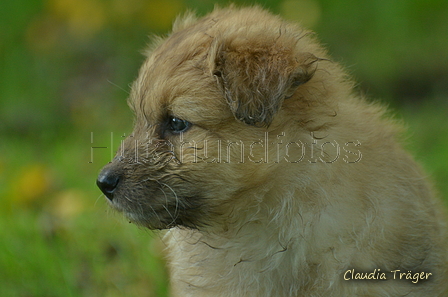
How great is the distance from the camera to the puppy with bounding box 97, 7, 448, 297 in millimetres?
2896

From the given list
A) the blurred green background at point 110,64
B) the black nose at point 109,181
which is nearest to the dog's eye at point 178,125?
the black nose at point 109,181

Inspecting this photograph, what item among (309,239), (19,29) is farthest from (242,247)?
(19,29)

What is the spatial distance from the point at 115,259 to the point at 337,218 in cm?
217

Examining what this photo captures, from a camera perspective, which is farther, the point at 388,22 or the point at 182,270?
the point at 388,22

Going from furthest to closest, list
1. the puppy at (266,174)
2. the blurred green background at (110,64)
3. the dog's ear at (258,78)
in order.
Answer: the blurred green background at (110,64) < the puppy at (266,174) < the dog's ear at (258,78)

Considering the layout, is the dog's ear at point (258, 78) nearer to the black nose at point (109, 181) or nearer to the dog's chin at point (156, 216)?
the dog's chin at point (156, 216)

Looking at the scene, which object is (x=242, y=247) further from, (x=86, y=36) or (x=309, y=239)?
(x=86, y=36)

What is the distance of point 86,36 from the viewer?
8383mm

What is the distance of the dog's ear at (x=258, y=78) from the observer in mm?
2740

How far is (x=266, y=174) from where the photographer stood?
9.71 ft

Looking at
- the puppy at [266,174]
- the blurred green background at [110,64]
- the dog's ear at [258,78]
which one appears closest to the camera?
the dog's ear at [258,78]

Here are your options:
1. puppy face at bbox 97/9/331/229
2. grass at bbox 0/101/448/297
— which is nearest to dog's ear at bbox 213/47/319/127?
puppy face at bbox 97/9/331/229

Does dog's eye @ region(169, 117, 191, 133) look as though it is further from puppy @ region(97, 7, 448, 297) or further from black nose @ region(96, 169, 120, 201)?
Answer: black nose @ region(96, 169, 120, 201)

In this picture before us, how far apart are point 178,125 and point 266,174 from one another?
535 mm
